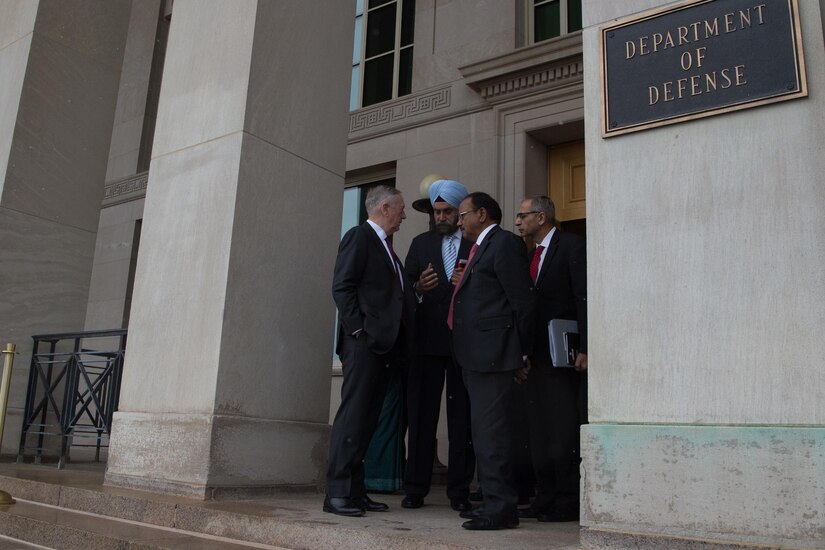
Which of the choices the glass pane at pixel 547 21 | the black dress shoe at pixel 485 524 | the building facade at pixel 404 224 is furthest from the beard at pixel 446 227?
the glass pane at pixel 547 21

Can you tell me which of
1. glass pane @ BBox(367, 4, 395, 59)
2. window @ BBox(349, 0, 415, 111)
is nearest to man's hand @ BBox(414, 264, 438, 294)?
window @ BBox(349, 0, 415, 111)

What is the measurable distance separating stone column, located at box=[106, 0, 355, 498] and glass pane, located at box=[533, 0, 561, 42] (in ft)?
12.0

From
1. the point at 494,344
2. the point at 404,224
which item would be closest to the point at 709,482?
the point at 494,344

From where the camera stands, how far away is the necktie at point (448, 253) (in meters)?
5.20

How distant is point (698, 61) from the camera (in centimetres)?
324

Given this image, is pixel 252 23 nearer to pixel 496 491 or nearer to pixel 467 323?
pixel 467 323

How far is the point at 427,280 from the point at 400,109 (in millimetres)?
5158

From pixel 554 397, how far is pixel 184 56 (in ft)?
12.3

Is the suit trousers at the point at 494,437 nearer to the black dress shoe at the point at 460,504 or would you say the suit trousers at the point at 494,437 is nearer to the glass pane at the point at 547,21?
the black dress shoe at the point at 460,504

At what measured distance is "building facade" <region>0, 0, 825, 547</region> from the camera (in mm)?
2908

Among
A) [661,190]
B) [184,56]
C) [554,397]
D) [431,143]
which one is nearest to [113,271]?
[431,143]

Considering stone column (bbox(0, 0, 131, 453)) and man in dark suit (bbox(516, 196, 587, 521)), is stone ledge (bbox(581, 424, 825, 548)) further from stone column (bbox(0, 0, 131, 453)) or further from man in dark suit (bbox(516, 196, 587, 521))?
stone column (bbox(0, 0, 131, 453))

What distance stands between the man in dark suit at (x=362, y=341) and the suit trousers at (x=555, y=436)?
34.8 inches

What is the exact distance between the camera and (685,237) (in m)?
3.14
